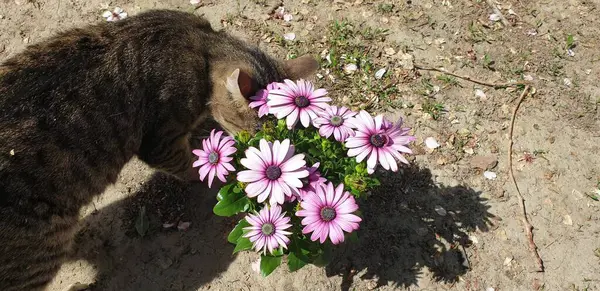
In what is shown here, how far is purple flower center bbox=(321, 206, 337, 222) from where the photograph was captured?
2.63 meters

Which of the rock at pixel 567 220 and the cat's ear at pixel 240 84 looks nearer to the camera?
the cat's ear at pixel 240 84

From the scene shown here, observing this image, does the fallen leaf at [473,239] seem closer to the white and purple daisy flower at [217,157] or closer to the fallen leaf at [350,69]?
the fallen leaf at [350,69]

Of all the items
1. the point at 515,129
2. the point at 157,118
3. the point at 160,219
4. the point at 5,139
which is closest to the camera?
the point at 5,139

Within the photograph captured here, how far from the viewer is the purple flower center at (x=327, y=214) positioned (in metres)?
2.63

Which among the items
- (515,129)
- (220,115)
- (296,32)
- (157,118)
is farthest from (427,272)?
(296,32)

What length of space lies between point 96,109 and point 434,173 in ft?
9.85

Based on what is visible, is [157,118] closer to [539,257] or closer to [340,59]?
[340,59]

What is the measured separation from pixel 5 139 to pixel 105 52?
91cm

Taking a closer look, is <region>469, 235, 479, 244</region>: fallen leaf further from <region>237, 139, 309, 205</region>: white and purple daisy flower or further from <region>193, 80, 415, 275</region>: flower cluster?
<region>237, 139, 309, 205</region>: white and purple daisy flower

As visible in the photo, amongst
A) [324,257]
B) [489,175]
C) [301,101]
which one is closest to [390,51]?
[489,175]

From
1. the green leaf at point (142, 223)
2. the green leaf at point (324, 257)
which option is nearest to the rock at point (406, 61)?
the green leaf at point (324, 257)

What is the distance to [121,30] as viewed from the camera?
354cm

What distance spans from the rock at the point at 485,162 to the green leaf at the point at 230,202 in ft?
8.29

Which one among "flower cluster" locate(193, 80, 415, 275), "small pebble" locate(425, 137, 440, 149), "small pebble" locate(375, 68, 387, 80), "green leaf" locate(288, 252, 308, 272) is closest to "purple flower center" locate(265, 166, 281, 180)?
"flower cluster" locate(193, 80, 415, 275)
